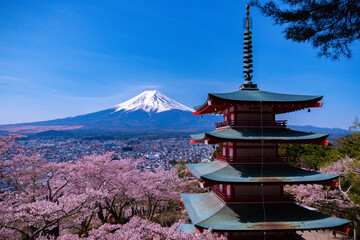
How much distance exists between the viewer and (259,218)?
8305mm

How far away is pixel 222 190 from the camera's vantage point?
10.0 meters

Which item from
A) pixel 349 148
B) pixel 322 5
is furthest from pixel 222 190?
pixel 349 148

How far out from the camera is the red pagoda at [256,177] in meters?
8.14

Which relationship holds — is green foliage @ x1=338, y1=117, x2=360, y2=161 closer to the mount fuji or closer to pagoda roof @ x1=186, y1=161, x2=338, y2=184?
pagoda roof @ x1=186, y1=161, x2=338, y2=184

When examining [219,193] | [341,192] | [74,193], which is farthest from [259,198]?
[74,193]

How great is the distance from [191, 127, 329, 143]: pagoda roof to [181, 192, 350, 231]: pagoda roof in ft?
9.34

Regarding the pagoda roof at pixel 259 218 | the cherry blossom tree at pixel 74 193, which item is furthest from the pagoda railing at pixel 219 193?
the cherry blossom tree at pixel 74 193

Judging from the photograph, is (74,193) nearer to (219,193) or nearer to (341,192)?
(219,193)

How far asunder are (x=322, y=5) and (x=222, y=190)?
26.1 ft

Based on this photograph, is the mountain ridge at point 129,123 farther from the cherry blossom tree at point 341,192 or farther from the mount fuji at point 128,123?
the cherry blossom tree at point 341,192

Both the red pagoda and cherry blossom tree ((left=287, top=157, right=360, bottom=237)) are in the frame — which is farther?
cherry blossom tree ((left=287, top=157, right=360, bottom=237))

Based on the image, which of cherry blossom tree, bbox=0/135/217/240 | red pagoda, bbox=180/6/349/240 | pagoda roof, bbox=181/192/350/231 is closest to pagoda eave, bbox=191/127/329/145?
red pagoda, bbox=180/6/349/240

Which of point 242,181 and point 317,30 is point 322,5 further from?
point 242,181

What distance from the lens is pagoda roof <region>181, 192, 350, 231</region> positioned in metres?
7.87
